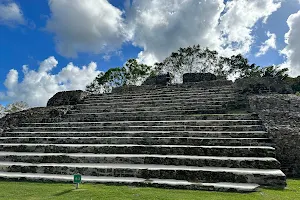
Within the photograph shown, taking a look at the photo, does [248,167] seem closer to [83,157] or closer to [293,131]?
[293,131]

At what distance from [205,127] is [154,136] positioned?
55.0 inches

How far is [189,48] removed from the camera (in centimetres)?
2911

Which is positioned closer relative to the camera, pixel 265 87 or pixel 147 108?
pixel 147 108

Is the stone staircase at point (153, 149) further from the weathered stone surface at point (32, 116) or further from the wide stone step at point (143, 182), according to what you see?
the weathered stone surface at point (32, 116)

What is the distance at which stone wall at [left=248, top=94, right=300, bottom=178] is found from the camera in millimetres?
5621

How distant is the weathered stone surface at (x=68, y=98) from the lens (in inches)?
485

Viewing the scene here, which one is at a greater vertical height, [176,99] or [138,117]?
[176,99]

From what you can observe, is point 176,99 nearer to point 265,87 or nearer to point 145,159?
point 265,87

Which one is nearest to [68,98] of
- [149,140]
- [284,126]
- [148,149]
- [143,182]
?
[149,140]

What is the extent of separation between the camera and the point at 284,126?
241 inches

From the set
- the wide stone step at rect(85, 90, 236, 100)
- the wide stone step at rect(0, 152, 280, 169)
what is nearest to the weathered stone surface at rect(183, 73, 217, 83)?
the wide stone step at rect(85, 90, 236, 100)

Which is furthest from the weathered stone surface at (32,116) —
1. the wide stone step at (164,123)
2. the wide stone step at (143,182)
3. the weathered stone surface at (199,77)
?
the weathered stone surface at (199,77)

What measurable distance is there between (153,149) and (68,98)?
7625 millimetres

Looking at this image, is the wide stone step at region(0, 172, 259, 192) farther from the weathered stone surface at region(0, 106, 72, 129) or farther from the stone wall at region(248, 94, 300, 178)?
the weathered stone surface at region(0, 106, 72, 129)
